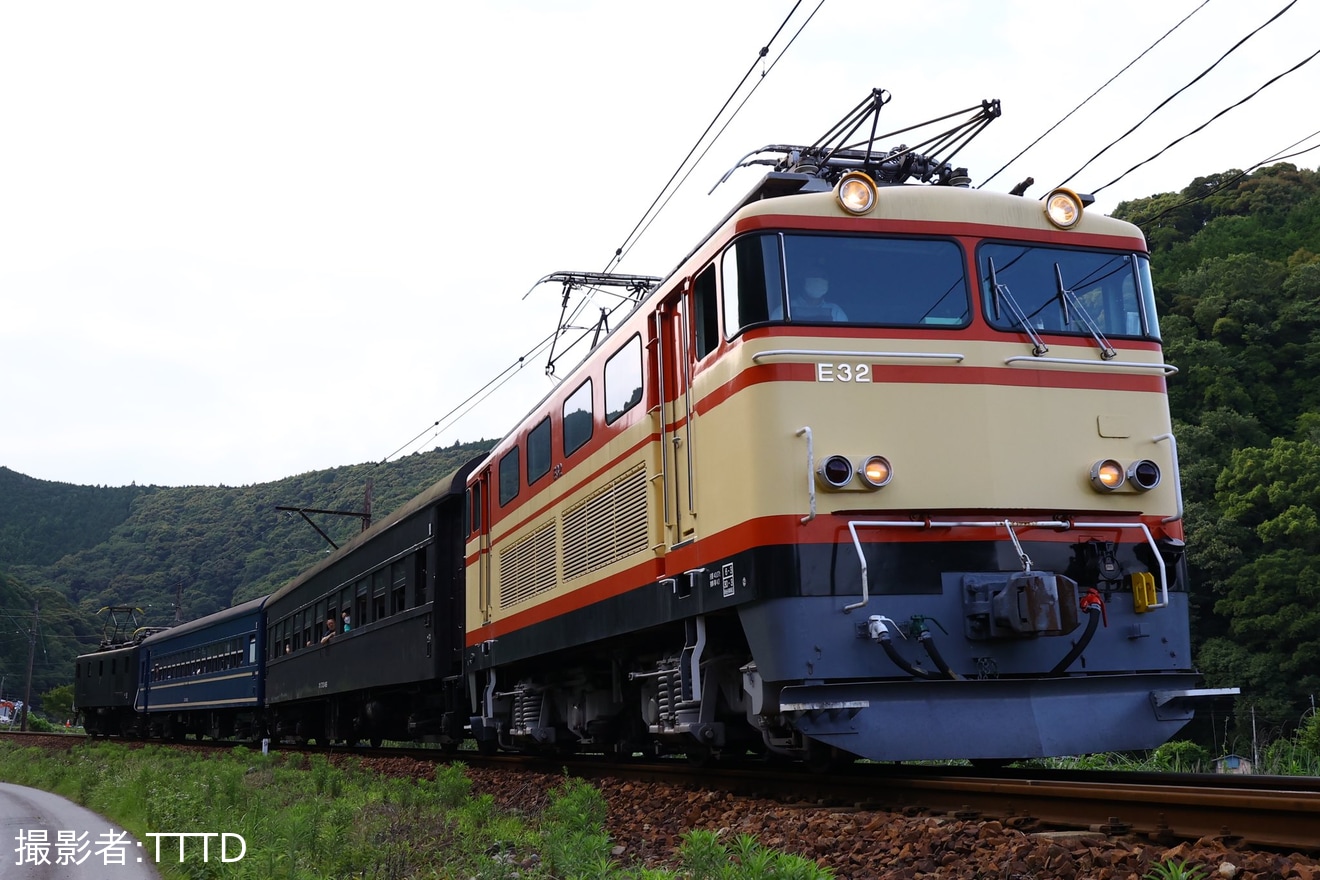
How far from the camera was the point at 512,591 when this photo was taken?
44.6 ft

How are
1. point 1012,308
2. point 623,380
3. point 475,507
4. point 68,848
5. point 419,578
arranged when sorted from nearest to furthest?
point 1012,308 → point 68,848 → point 623,380 → point 475,507 → point 419,578

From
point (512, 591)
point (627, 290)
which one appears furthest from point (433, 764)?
point (627, 290)

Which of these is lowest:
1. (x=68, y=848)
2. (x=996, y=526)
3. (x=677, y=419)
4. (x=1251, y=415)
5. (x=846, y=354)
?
(x=68, y=848)

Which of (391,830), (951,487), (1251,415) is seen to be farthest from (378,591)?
(1251,415)

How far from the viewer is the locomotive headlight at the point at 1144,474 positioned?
804 centimetres

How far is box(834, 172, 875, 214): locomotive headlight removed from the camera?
834cm

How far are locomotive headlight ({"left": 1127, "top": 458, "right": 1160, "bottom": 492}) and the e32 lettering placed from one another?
71.7 inches

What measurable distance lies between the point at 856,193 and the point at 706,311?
1.32 meters

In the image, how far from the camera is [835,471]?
7.66 metres

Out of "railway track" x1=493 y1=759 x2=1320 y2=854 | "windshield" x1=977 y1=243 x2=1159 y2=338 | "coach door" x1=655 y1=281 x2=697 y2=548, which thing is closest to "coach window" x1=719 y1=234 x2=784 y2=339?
"coach door" x1=655 y1=281 x2=697 y2=548

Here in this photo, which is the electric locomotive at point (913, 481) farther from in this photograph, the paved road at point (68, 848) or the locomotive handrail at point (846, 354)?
the paved road at point (68, 848)

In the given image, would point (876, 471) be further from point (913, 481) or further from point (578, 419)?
point (578, 419)

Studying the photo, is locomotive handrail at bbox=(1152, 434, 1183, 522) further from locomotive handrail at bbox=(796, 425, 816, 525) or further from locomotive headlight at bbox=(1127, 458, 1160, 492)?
locomotive handrail at bbox=(796, 425, 816, 525)

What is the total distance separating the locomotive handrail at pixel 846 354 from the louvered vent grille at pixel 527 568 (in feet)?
16.1
